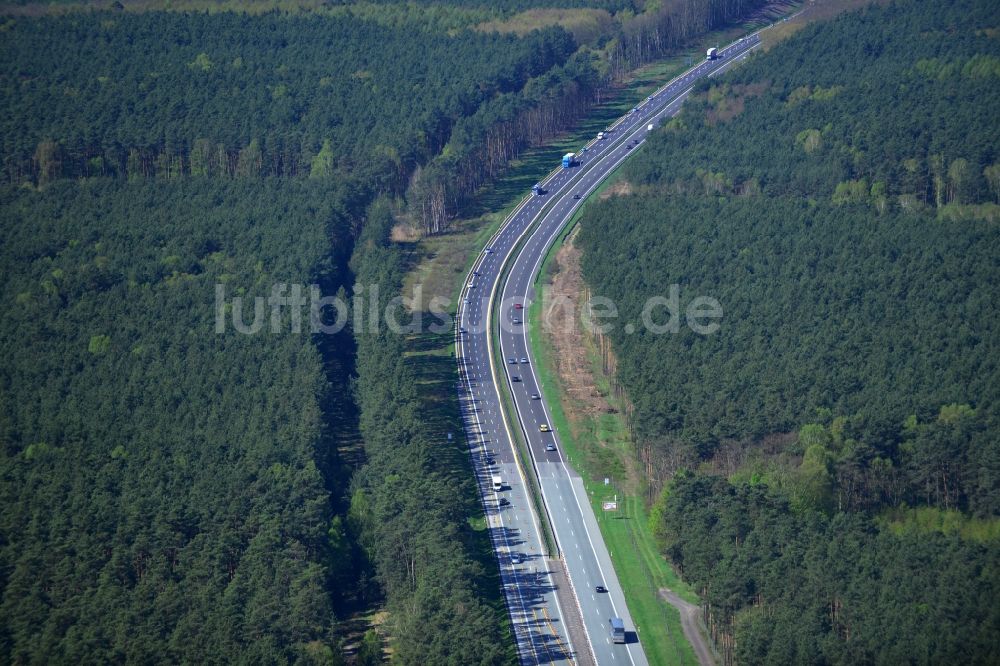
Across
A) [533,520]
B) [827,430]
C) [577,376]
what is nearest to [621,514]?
[533,520]

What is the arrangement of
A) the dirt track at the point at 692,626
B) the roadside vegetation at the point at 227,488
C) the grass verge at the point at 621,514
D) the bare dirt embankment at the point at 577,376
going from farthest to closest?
the bare dirt embankment at the point at 577,376 → the grass verge at the point at 621,514 → the dirt track at the point at 692,626 → the roadside vegetation at the point at 227,488

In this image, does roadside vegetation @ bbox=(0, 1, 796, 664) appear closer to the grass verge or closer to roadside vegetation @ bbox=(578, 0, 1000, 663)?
the grass verge

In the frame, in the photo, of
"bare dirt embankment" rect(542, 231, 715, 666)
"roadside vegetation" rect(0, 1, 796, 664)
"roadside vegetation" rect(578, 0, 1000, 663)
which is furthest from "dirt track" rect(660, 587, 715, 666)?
"roadside vegetation" rect(0, 1, 796, 664)

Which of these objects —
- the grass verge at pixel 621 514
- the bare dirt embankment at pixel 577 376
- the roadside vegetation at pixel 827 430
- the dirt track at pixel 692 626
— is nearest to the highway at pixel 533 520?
the grass verge at pixel 621 514

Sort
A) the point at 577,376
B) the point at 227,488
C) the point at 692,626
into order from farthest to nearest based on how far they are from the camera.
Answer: the point at 577,376 < the point at 227,488 < the point at 692,626

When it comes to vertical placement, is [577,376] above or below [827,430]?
above

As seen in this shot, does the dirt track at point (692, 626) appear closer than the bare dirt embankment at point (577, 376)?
Yes

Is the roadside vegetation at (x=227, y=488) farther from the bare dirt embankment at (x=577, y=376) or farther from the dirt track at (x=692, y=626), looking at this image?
the dirt track at (x=692, y=626)

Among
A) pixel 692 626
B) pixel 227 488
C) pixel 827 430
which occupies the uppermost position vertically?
pixel 227 488

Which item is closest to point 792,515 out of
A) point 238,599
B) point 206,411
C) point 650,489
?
point 650,489

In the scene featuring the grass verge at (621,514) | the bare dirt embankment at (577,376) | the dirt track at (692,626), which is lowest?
the dirt track at (692,626)

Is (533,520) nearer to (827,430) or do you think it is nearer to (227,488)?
(227,488)
